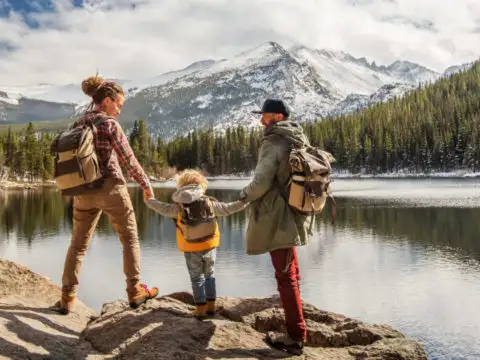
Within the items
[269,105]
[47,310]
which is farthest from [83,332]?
[269,105]

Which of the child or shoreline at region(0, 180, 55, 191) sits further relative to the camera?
shoreline at region(0, 180, 55, 191)

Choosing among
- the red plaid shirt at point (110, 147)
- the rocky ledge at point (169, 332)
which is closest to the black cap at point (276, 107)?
the red plaid shirt at point (110, 147)

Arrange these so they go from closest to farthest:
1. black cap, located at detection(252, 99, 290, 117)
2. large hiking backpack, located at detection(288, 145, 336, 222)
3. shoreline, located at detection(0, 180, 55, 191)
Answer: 1. large hiking backpack, located at detection(288, 145, 336, 222)
2. black cap, located at detection(252, 99, 290, 117)
3. shoreline, located at detection(0, 180, 55, 191)

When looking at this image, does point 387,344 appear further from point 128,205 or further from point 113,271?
point 113,271

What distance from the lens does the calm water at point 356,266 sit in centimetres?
1366

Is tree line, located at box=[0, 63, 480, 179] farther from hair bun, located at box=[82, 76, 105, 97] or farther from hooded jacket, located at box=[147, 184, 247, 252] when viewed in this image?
hooded jacket, located at box=[147, 184, 247, 252]

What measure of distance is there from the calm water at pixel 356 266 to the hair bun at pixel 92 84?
9828mm

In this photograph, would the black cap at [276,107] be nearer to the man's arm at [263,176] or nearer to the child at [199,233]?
the man's arm at [263,176]

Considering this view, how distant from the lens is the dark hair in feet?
18.3

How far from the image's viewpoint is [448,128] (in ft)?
381

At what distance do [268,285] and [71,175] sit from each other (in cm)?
1273

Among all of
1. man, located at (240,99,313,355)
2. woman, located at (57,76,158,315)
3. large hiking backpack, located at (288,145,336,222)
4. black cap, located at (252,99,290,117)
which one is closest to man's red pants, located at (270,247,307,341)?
man, located at (240,99,313,355)

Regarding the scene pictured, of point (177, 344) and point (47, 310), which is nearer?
point (177, 344)

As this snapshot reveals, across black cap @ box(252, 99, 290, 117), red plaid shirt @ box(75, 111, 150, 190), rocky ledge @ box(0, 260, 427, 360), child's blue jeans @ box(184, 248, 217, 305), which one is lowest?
rocky ledge @ box(0, 260, 427, 360)
